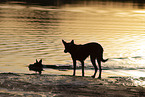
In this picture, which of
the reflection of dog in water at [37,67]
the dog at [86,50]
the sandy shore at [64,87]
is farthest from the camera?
the reflection of dog in water at [37,67]

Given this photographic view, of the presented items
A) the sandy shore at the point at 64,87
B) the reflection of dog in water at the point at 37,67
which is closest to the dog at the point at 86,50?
the sandy shore at the point at 64,87

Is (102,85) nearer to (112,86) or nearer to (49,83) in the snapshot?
(112,86)

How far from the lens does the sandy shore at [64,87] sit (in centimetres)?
884

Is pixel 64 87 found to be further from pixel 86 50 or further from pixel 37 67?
pixel 37 67

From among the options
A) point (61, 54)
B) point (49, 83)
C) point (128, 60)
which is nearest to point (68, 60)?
point (61, 54)

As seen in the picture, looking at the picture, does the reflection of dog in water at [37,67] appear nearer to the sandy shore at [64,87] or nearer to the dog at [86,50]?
the dog at [86,50]

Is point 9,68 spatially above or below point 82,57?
below

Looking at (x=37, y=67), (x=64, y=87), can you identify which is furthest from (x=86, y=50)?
(x=37, y=67)

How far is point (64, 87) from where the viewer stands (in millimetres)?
9492

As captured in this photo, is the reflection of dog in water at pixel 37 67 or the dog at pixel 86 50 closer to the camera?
the dog at pixel 86 50

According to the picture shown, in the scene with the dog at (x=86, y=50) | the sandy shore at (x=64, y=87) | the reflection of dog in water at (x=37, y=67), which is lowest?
the reflection of dog in water at (x=37, y=67)

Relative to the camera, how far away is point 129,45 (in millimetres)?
21719

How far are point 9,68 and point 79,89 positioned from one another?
549 cm

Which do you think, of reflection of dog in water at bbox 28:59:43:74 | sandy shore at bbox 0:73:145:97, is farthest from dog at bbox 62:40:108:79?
reflection of dog in water at bbox 28:59:43:74
